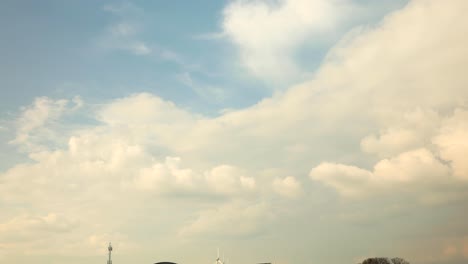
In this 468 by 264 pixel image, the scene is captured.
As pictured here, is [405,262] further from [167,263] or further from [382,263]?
[167,263]

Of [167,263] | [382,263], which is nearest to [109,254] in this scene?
[167,263]

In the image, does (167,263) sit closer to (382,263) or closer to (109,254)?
(109,254)

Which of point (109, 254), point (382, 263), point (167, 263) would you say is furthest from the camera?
point (382, 263)

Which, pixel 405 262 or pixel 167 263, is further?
pixel 405 262

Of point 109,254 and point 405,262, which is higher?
point 109,254

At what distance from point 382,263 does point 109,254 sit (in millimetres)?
117448

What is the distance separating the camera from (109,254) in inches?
6014

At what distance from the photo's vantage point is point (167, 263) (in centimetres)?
17138

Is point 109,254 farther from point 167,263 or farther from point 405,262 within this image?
point 405,262

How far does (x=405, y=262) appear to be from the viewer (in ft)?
627

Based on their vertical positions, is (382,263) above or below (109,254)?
below

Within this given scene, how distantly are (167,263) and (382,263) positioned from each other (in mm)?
94648

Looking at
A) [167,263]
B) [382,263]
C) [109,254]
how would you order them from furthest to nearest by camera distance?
[382,263] → [167,263] → [109,254]

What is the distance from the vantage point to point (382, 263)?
621 feet
